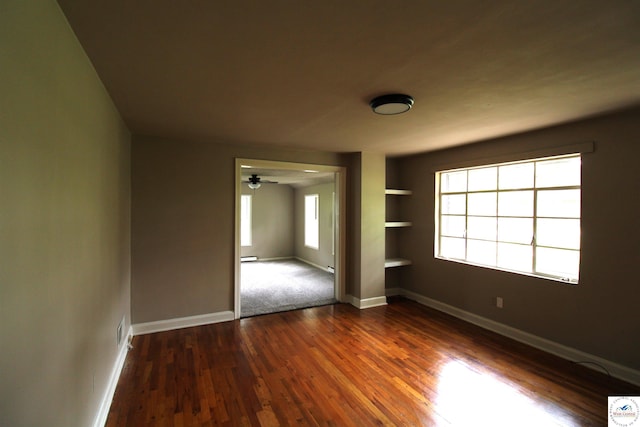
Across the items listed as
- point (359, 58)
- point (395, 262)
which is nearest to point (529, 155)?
point (395, 262)

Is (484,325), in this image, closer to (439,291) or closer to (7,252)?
(439,291)

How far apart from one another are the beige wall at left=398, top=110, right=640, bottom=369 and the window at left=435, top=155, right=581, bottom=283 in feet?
0.52

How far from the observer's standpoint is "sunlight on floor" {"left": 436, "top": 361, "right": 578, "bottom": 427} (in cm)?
211

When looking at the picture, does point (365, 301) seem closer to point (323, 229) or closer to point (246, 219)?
point (323, 229)

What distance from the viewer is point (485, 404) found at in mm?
2289

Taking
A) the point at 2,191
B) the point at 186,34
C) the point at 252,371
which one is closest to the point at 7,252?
the point at 2,191

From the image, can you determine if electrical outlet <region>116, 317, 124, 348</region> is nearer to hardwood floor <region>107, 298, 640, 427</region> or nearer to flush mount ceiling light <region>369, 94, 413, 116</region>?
Result: hardwood floor <region>107, 298, 640, 427</region>

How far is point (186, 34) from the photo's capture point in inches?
57.5

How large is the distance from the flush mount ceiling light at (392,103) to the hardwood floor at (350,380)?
2.21 meters

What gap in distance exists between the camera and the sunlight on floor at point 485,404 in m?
2.11

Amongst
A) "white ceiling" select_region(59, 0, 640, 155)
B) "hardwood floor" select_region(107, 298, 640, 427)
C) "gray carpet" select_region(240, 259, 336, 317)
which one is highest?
"white ceiling" select_region(59, 0, 640, 155)

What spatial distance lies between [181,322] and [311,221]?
16.4ft

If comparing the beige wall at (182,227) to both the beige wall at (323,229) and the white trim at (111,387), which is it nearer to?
the white trim at (111,387)

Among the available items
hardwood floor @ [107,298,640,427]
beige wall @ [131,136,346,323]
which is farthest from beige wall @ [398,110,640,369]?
beige wall @ [131,136,346,323]
